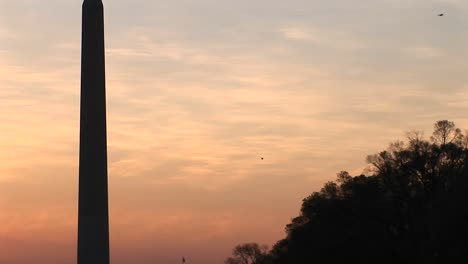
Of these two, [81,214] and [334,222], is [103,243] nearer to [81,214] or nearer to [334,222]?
[81,214]

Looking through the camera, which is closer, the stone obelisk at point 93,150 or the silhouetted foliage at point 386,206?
the stone obelisk at point 93,150

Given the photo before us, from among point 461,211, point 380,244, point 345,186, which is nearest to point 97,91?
point 461,211

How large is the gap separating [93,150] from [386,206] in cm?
4808

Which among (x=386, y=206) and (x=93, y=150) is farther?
(x=386, y=206)

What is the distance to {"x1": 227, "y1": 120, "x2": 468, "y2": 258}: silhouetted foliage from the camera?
98375 mm

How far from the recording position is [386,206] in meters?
102

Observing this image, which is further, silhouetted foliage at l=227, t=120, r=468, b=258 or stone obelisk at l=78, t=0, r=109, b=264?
silhouetted foliage at l=227, t=120, r=468, b=258

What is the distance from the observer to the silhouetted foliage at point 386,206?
323ft

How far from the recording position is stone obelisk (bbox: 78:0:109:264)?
2303 inches

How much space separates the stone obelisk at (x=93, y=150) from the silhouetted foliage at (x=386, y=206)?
1632 inches

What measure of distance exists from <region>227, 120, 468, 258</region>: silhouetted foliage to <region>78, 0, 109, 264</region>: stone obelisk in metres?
41.5

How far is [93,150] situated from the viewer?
5866 cm

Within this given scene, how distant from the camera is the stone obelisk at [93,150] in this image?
5850 cm

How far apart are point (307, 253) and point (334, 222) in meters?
3.89
